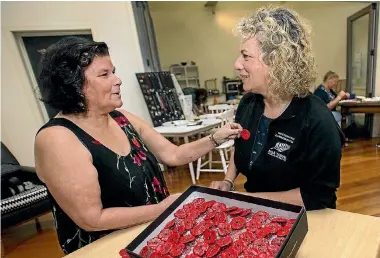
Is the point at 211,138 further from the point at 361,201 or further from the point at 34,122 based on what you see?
the point at 34,122

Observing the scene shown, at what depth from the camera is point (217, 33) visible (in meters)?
6.72

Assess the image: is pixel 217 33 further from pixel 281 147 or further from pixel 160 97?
pixel 281 147

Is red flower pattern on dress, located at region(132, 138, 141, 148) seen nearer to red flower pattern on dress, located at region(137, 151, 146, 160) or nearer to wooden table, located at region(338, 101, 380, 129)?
red flower pattern on dress, located at region(137, 151, 146, 160)

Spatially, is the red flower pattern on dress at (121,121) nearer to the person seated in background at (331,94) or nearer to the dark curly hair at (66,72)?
the dark curly hair at (66,72)

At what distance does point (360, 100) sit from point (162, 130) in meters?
3.20

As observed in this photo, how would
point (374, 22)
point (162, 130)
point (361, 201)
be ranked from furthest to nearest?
point (374, 22) → point (162, 130) → point (361, 201)

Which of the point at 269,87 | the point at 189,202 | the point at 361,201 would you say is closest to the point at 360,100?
the point at 361,201

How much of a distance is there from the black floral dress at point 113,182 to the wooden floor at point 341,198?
1407 mm

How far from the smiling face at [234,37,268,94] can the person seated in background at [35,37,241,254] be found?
523 millimetres

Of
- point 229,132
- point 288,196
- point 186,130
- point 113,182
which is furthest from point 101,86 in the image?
point 186,130

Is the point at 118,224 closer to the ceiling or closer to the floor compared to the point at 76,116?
closer to the floor

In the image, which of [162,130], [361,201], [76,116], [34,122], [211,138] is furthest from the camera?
[34,122]

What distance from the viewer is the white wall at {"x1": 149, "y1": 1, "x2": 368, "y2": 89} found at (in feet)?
20.5

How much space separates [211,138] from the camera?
3.95 ft
